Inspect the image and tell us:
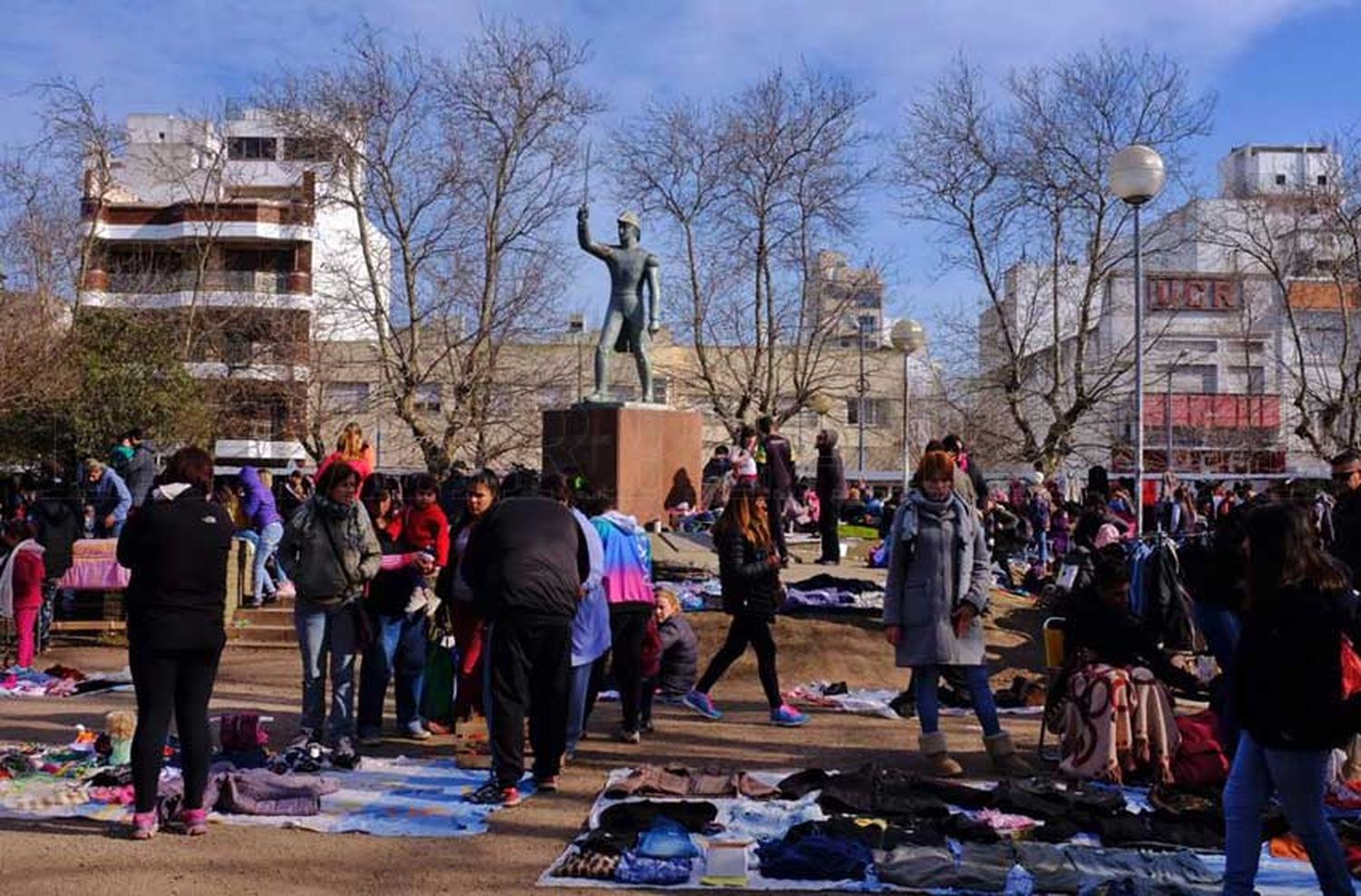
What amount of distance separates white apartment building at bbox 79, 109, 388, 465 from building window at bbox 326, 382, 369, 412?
0.78 metres

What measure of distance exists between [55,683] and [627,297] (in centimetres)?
862

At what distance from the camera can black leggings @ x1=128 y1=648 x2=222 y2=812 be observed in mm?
5742

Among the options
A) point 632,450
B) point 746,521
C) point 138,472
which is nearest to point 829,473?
point 632,450

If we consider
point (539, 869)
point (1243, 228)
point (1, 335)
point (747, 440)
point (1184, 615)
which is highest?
point (1243, 228)

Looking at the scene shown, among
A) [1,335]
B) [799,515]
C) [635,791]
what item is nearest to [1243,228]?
[799,515]

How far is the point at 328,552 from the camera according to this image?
24.0ft

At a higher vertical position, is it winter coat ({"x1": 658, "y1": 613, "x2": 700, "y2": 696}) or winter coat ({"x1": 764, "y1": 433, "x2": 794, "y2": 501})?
winter coat ({"x1": 764, "y1": 433, "x2": 794, "y2": 501})

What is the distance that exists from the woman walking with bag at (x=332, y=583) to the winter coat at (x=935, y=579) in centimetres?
303

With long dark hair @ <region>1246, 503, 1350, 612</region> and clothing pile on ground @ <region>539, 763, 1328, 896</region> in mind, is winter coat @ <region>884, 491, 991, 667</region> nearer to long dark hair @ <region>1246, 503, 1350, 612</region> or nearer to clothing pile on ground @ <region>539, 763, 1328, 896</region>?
clothing pile on ground @ <region>539, 763, 1328, 896</region>

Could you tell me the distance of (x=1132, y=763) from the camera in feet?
22.6

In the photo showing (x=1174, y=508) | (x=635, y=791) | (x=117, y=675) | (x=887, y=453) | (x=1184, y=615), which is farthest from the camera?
(x=887, y=453)

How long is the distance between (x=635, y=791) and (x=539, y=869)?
1.25 metres

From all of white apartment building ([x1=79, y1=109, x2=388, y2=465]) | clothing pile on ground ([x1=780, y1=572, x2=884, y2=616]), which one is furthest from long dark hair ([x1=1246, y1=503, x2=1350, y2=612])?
white apartment building ([x1=79, y1=109, x2=388, y2=465])

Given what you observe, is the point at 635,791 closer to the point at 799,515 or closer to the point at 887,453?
the point at 799,515
